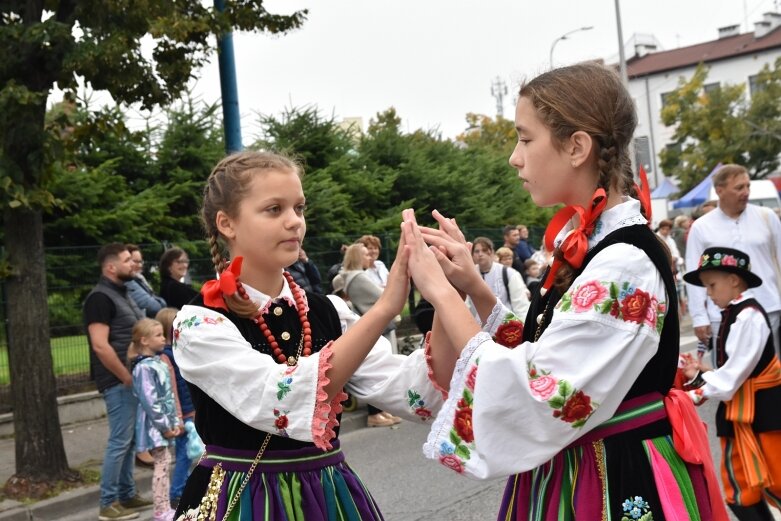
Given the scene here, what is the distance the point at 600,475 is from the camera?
6.91ft

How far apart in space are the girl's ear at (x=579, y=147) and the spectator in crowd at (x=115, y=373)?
4.82m

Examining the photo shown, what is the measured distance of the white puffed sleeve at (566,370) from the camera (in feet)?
6.32

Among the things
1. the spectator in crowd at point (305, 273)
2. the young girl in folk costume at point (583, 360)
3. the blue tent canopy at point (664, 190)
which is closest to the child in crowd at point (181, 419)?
the spectator in crowd at point (305, 273)

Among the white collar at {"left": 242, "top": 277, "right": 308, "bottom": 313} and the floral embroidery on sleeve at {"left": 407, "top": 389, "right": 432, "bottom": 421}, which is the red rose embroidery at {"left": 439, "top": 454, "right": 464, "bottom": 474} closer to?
the floral embroidery on sleeve at {"left": 407, "top": 389, "right": 432, "bottom": 421}

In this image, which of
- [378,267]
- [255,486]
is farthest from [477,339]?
[378,267]

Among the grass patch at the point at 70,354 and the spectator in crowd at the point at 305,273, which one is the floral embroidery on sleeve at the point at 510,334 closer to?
the spectator in crowd at the point at 305,273

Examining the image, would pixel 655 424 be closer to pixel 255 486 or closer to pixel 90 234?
pixel 255 486

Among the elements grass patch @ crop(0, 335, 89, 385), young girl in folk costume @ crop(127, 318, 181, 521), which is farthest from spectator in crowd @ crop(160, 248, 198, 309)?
young girl in folk costume @ crop(127, 318, 181, 521)

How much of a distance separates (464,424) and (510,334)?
1.72ft

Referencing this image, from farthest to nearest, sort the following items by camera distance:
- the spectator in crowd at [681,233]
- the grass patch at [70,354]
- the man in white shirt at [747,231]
→ 1. the spectator in crowd at [681,233]
2. the grass patch at [70,354]
3. the man in white shirt at [747,231]

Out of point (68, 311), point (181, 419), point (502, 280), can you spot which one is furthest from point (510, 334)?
point (68, 311)

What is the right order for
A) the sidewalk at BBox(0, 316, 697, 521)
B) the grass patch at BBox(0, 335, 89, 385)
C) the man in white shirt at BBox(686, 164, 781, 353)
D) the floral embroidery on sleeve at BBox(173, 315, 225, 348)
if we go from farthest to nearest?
the grass patch at BBox(0, 335, 89, 385)
the man in white shirt at BBox(686, 164, 781, 353)
the sidewalk at BBox(0, 316, 697, 521)
the floral embroidery on sleeve at BBox(173, 315, 225, 348)

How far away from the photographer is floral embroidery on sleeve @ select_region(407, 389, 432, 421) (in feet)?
8.62

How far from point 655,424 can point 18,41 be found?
559cm
